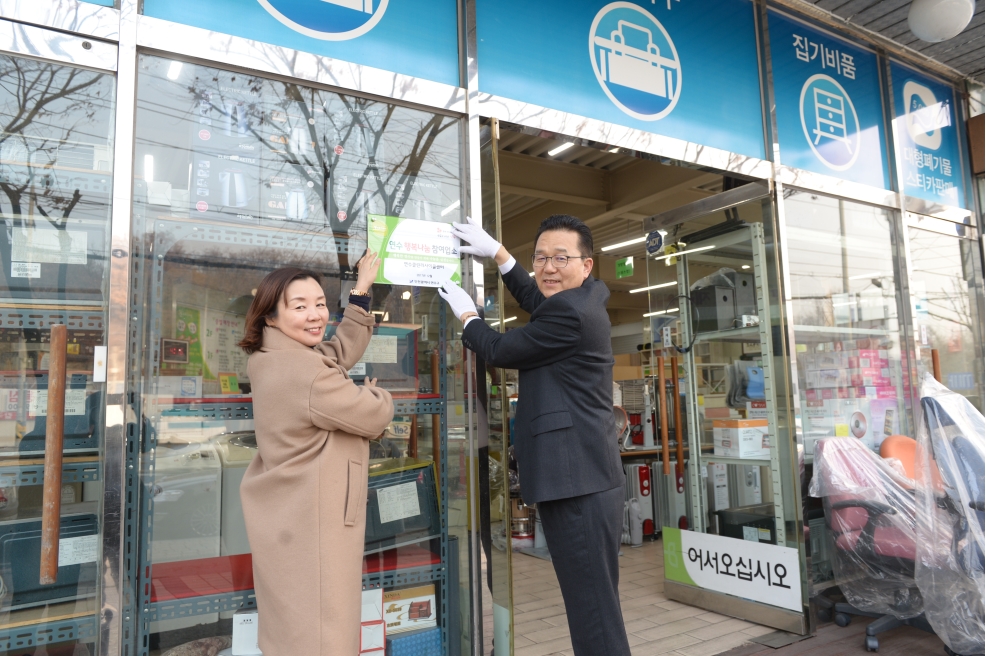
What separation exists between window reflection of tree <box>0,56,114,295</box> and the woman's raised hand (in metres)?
0.78

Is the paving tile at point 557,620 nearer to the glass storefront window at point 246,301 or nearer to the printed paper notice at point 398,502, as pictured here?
the glass storefront window at point 246,301

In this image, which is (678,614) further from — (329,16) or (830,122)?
(329,16)

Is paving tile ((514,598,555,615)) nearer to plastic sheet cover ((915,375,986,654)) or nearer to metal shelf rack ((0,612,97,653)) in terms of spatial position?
plastic sheet cover ((915,375,986,654))

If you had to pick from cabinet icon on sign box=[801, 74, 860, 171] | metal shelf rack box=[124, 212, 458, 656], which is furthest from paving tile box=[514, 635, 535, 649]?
cabinet icon on sign box=[801, 74, 860, 171]

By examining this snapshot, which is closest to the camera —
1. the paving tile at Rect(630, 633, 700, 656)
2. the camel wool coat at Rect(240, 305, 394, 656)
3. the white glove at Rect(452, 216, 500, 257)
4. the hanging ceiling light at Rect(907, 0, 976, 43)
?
the camel wool coat at Rect(240, 305, 394, 656)

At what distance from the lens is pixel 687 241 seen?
412 cm

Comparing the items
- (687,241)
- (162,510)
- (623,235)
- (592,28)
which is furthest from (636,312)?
(162,510)

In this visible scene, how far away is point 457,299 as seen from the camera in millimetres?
2322

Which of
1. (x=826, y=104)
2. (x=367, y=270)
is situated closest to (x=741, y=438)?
(x=826, y=104)

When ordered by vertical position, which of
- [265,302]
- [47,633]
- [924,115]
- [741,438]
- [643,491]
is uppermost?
[924,115]

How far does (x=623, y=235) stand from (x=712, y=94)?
6180 mm

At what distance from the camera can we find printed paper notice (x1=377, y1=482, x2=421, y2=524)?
7.64 feet

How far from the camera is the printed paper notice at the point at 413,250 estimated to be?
7.82ft

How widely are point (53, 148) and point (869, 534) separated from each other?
3.78 meters
